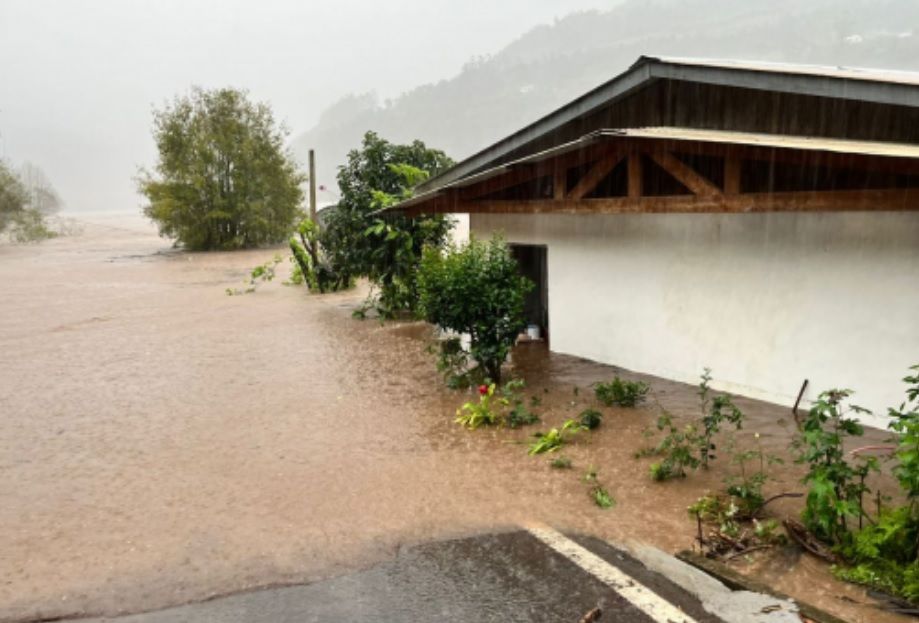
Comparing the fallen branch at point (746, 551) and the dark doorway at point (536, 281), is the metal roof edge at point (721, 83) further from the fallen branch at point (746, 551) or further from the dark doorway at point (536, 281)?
the fallen branch at point (746, 551)

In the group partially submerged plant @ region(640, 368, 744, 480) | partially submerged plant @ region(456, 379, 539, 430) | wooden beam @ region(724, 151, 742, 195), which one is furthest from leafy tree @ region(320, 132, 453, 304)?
partially submerged plant @ region(640, 368, 744, 480)

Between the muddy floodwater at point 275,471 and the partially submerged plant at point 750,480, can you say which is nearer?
the muddy floodwater at point 275,471

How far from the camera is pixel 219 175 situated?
119 feet

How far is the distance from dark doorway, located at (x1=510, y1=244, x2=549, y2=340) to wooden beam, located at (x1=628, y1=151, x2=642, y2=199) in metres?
4.08

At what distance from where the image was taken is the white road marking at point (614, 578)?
420 cm

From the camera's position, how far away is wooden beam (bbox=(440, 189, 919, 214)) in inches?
239

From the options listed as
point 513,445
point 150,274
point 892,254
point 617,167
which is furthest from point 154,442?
point 150,274

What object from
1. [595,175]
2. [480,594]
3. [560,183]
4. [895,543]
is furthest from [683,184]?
[480,594]

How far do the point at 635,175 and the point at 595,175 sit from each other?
69cm

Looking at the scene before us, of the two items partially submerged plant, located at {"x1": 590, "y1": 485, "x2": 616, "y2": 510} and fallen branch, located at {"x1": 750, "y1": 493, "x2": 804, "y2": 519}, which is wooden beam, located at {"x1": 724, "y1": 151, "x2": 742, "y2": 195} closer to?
fallen branch, located at {"x1": 750, "y1": 493, "x2": 804, "y2": 519}

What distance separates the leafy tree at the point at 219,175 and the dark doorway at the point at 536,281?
26.9 metres

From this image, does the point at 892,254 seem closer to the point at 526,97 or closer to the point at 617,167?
the point at 617,167

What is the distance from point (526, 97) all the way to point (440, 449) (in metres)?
175

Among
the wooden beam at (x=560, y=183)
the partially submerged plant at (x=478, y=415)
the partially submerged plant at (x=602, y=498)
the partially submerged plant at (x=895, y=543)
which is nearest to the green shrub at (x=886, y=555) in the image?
the partially submerged plant at (x=895, y=543)
